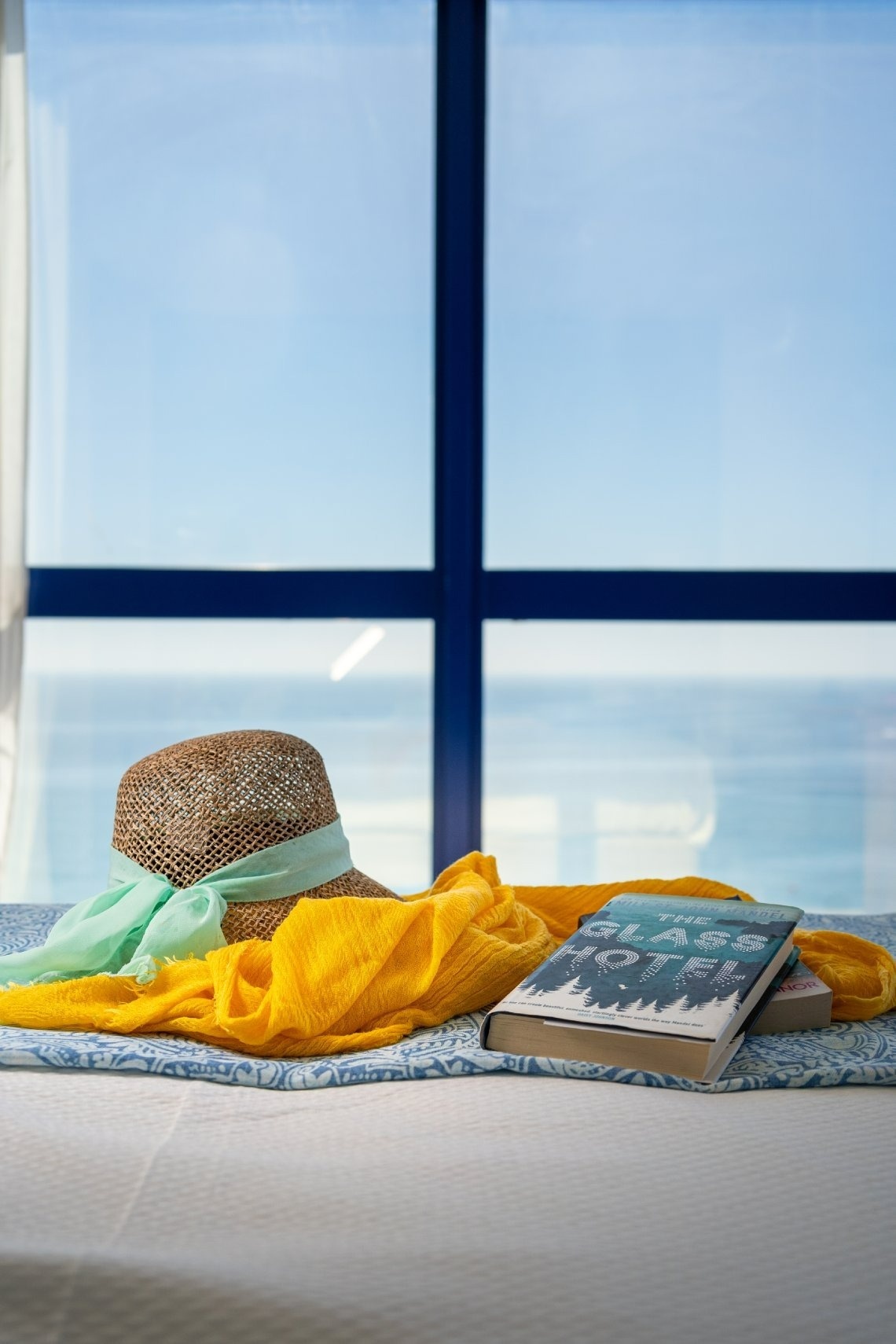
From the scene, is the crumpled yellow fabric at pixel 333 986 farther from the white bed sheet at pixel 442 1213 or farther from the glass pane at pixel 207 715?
the glass pane at pixel 207 715

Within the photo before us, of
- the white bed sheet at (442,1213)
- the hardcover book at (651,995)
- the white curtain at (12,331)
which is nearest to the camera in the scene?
the white bed sheet at (442,1213)

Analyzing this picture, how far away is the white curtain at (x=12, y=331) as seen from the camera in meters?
2.76

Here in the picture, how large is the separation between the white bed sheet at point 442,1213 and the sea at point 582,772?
2142 mm

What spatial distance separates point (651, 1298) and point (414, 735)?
2463 millimetres

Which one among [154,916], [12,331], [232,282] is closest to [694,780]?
[232,282]

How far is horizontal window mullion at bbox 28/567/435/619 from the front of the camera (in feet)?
9.47

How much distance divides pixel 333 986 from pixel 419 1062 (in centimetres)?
10

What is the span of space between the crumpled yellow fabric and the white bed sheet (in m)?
0.08

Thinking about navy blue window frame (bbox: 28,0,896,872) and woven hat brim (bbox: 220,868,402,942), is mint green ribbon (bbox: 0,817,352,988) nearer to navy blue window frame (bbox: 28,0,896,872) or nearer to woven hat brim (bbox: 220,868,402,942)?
woven hat brim (bbox: 220,868,402,942)

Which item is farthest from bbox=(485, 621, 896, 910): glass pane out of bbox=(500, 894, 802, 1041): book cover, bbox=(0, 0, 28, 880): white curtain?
bbox=(500, 894, 802, 1041): book cover

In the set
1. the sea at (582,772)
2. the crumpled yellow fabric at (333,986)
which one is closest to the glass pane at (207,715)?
the sea at (582,772)

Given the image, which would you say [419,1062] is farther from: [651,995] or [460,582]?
[460,582]

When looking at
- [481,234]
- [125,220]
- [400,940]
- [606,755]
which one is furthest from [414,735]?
[400,940]

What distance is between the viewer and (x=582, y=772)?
3.02m
